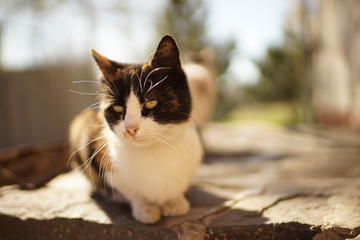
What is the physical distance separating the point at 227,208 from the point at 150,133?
1.95 ft

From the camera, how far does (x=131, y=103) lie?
4.21ft

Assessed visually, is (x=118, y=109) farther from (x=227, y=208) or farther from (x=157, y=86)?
(x=227, y=208)

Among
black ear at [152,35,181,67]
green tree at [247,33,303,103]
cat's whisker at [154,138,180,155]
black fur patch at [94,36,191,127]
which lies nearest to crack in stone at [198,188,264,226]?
cat's whisker at [154,138,180,155]

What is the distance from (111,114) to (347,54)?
3.93 meters

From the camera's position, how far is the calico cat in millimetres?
1296

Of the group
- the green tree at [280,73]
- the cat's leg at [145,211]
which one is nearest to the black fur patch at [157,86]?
the cat's leg at [145,211]

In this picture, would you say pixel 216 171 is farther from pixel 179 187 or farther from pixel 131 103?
pixel 131 103

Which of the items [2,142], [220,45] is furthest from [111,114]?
[220,45]

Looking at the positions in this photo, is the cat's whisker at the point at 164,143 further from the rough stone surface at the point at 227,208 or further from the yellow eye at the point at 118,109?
the rough stone surface at the point at 227,208

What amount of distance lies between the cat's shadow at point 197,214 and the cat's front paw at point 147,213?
0.07ft

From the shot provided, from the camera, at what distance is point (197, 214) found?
1.45 meters

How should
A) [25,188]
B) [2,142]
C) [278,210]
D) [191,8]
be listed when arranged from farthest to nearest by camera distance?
[191,8] → [2,142] → [25,188] → [278,210]

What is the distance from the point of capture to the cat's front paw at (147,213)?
1.38m

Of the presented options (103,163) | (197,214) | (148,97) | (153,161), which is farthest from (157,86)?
(197,214)
